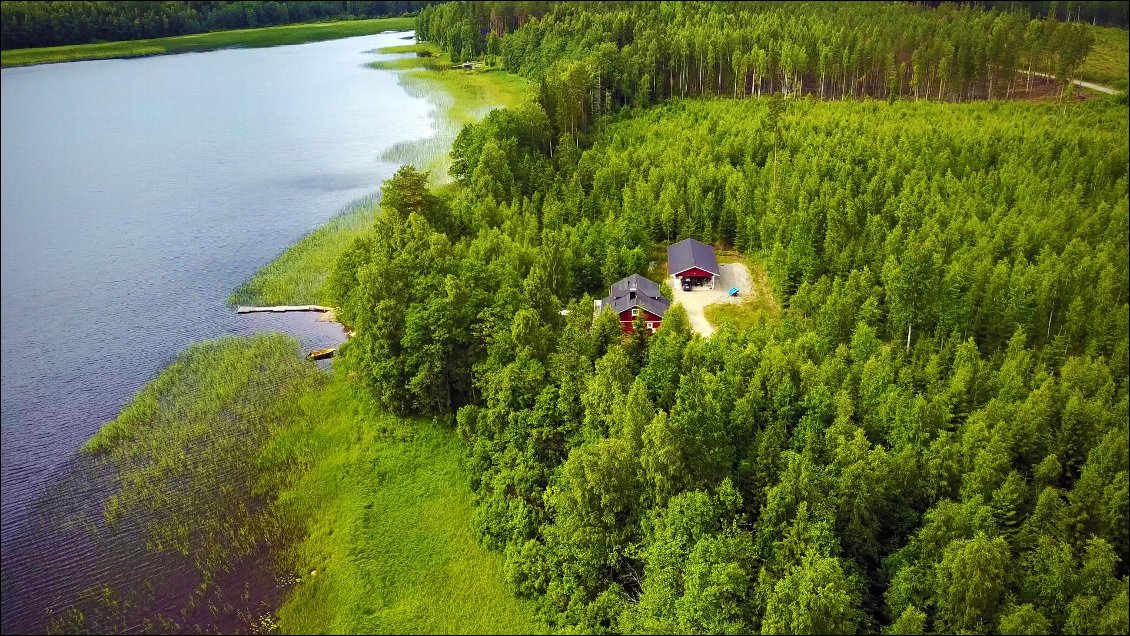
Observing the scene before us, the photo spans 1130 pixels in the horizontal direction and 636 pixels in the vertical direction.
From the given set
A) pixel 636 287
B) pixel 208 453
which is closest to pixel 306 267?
pixel 208 453

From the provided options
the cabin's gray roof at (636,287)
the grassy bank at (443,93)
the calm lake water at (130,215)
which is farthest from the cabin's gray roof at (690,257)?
the grassy bank at (443,93)

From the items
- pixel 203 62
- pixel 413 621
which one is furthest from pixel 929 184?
pixel 203 62

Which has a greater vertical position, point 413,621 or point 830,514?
point 830,514

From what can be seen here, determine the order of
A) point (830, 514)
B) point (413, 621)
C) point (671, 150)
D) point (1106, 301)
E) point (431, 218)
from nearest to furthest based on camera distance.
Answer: point (830, 514) < point (413, 621) < point (1106, 301) < point (431, 218) < point (671, 150)

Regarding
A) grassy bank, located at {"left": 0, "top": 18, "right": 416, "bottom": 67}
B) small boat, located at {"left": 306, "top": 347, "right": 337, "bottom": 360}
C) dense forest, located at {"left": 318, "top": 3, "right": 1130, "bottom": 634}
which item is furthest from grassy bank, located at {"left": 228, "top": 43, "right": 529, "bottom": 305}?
grassy bank, located at {"left": 0, "top": 18, "right": 416, "bottom": 67}

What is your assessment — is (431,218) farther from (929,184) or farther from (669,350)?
(929,184)

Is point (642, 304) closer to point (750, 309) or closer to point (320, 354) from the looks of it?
point (750, 309)
